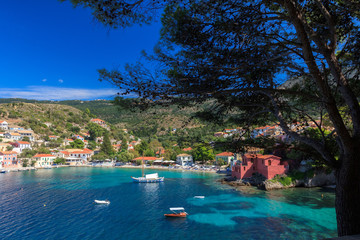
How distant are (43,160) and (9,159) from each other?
7.05m

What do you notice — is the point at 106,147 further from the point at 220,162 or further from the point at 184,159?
the point at 220,162

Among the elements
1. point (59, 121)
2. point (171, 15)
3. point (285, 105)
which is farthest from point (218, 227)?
point (59, 121)

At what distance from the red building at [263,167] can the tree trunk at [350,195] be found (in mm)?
21863

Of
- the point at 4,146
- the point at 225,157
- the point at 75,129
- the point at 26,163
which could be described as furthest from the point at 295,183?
the point at 75,129

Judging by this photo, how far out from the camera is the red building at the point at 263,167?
2583 cm

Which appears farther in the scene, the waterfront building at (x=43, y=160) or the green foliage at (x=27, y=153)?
the green foliage at (x=27, y=153)

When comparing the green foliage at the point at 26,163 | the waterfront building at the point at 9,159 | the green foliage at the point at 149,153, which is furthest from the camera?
the green foliage at the point at 149,153

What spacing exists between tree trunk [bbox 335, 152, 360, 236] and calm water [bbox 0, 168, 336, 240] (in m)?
10.0

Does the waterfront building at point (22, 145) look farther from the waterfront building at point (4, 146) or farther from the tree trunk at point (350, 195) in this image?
the tree trunk at point (350, 195)

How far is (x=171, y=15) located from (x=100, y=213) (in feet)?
55.1

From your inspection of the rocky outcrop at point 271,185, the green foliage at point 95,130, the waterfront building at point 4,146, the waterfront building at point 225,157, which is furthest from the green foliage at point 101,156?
the rocky outcrop at point 271,185

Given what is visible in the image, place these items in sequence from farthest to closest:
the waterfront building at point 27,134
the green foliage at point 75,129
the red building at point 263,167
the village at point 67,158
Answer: the green foliage at point 75,129 → the waterfront building at point 27,134 → the village at point 67,158 → the red building at point 263,167

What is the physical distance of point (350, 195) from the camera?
10.9 feet

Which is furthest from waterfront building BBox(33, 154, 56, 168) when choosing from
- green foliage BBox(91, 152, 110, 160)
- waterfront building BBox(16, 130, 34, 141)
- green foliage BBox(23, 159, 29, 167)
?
waterfront building BBox(16, 130, 34, 141)
